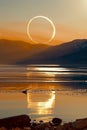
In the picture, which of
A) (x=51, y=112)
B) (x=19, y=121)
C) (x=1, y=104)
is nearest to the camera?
(x=19, y=121)

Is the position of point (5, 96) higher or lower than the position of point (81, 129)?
higher

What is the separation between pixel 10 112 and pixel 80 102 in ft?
21.2

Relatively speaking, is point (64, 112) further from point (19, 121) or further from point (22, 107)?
point (19, 121)

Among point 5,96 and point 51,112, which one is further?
point 5,96

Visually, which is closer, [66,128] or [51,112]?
[66,128]

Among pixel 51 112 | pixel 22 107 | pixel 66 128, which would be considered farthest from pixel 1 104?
pixel 66 128

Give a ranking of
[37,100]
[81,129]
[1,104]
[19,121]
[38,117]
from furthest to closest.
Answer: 1. [37,100]
2. [1,104]
3. [38,117]
4. [19,121]
5. [81,129]

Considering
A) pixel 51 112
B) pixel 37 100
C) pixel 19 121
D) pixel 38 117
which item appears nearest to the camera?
pixel 19 121

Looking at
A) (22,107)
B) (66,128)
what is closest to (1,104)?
(22,107)

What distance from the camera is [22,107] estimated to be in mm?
26938

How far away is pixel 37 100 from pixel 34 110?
5.10 m

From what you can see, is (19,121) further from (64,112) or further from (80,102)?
(80,102)

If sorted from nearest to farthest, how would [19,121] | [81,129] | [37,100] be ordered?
[81,129]
[19,121]
[37,100]

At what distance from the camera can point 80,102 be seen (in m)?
29.5
